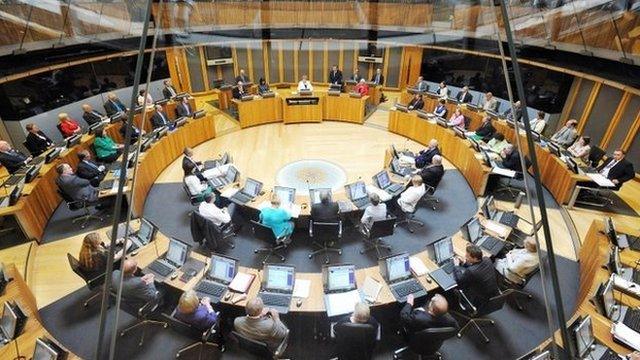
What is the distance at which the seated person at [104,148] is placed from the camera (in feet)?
30.4

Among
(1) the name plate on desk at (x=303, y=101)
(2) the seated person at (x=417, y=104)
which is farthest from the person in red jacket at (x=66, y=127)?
(2) the seated person at (x=417, y=104)

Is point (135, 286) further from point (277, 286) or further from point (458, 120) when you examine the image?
point (458, 120)

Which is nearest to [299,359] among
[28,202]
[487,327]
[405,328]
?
[405,328]

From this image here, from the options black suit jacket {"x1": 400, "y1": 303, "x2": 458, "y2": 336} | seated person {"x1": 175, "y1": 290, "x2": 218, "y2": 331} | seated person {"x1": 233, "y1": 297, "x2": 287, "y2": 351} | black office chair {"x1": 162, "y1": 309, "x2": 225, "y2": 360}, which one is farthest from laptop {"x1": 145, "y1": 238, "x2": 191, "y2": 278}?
black suit jacket {"x1": 400, "y1": 303, "x2": 458, "y2": 336}

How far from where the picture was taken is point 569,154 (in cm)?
902

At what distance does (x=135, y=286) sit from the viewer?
16.2ft

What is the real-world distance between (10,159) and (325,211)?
7.33 metres

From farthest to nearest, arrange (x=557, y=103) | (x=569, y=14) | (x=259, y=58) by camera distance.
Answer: (x=259, y=58) → (x=557, y=103) → (x=569, y=14)

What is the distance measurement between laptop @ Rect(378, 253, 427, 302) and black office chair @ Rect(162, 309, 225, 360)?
245cm

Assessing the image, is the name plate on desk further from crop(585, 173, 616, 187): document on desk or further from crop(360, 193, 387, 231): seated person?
crop(585, 173, 616, 187): document on desk

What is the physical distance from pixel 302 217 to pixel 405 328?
3292 mm

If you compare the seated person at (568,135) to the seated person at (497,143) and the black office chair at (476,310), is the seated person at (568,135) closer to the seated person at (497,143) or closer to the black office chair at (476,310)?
the seated person at (497,143)

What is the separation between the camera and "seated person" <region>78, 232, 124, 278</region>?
5445 millimetres

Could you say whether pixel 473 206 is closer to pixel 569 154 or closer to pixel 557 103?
pixel 569 154
